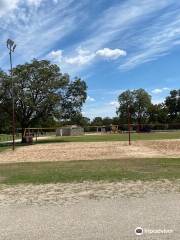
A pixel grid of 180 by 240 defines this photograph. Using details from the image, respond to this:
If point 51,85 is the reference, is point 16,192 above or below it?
below

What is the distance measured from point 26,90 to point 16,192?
42.5 metres

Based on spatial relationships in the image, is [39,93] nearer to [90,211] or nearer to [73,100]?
[73,100]

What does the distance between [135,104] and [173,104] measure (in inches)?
491

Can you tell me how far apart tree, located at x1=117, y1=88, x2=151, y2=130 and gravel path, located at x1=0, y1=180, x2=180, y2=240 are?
129707mm

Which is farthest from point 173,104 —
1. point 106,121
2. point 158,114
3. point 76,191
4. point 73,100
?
point 76,191

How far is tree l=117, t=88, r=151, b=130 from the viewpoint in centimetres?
14112

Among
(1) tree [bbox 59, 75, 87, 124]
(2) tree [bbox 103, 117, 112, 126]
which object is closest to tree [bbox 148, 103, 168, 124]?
(2) tree [bbox 103, 117, 112, 126]

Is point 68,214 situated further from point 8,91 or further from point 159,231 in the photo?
point 8,91

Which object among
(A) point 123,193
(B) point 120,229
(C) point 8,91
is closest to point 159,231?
(B) point 120,229

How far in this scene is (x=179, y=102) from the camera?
462 feet

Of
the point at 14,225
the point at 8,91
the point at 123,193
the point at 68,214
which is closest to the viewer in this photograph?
the point at 14,225

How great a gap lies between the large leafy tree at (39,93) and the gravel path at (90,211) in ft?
134

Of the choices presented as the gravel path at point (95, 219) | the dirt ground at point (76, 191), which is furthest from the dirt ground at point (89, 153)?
the gravel path at point (95, 219)

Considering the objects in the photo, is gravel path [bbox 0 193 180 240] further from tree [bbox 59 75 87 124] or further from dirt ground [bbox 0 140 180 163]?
tree [bbox 59 75 87 124]
